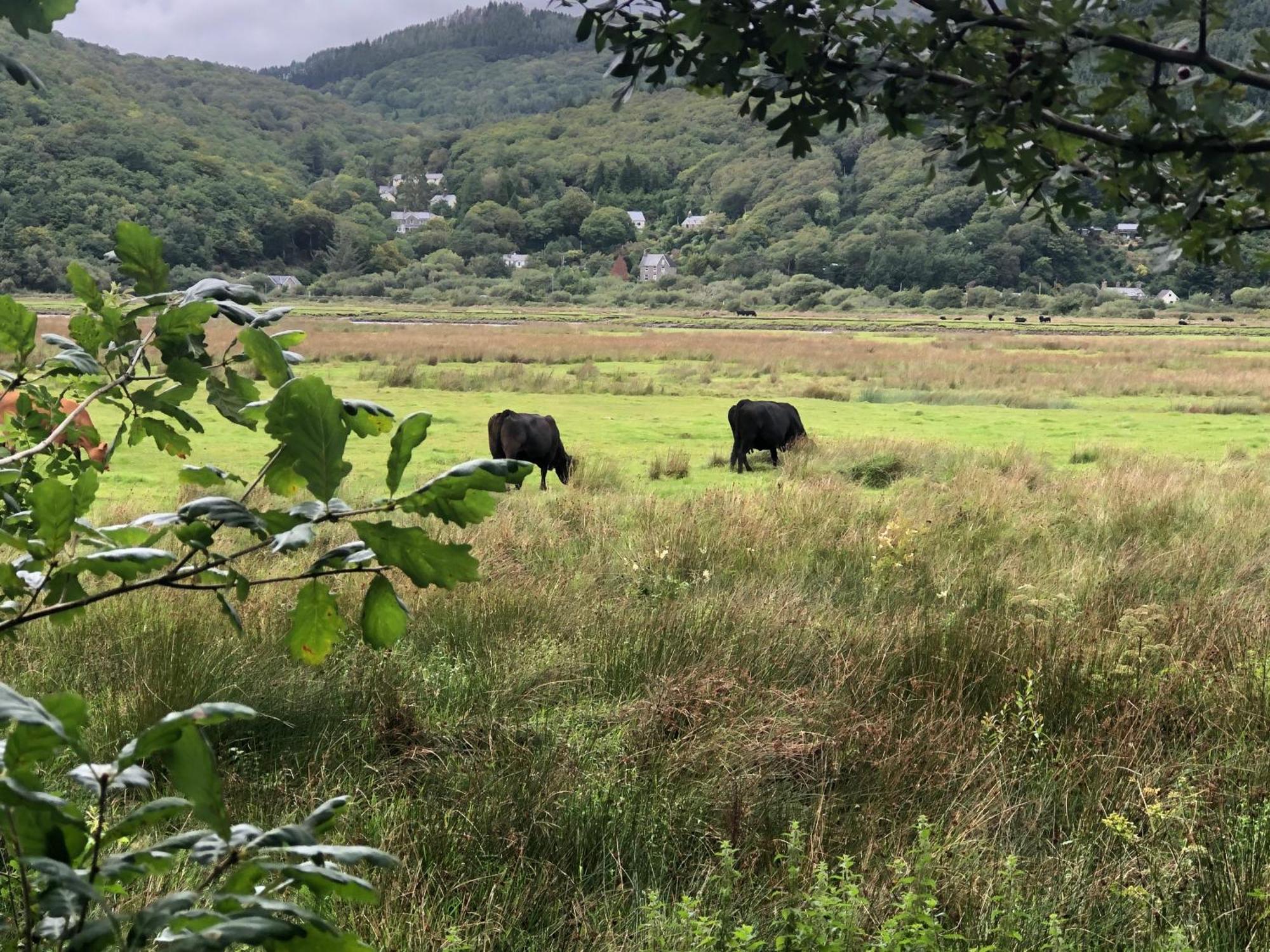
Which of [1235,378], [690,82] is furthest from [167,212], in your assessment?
[690,82]

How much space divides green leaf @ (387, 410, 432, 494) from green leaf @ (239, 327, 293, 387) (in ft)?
0.43

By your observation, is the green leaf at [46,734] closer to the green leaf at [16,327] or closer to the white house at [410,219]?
the green leaf at [16,327]

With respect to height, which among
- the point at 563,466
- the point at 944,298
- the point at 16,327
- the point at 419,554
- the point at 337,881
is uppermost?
the point at 944,298

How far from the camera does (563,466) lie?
13164 mm

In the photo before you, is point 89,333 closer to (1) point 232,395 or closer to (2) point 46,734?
(1) point 232,395

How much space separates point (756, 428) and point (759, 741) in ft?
36.5

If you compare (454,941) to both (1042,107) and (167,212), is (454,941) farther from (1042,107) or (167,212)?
(167,212)

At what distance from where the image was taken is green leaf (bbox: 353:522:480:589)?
982mm

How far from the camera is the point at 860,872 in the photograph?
283cm

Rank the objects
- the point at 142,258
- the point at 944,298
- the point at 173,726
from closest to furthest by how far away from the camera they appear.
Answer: the point at 173,726 → the point at 142,258 → the point at 944,298

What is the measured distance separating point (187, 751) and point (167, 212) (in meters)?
101

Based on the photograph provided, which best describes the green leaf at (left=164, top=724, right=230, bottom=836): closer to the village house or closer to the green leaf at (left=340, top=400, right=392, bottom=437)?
the green leaf at (left=340, top=400, right=392, bottom=437)

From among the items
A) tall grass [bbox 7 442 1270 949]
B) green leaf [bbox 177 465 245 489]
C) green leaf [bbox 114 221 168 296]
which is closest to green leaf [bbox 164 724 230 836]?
green leaf [bbox 177 465 245 489]

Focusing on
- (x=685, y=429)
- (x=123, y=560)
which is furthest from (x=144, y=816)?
(x=685, y=429)
